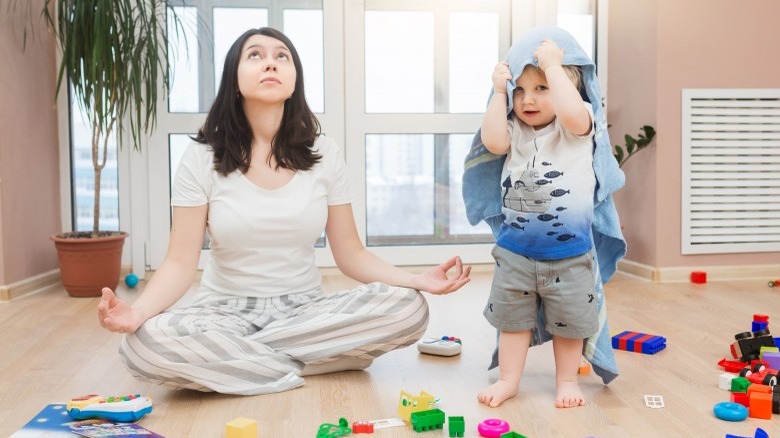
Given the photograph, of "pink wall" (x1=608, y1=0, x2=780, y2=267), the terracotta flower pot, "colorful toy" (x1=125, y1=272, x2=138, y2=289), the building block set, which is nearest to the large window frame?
"colorful toy" (x1=125, y1=272, x2=138, y2=289)

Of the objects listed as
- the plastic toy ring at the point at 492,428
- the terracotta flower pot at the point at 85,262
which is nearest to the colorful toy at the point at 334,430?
the plastic toy ring at the point at 492,428

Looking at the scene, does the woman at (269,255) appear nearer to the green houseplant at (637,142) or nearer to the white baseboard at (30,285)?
the white baseboard at (30,285)

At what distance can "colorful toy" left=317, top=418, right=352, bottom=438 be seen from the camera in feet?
5.03

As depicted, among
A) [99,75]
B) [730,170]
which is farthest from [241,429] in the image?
[730,170]

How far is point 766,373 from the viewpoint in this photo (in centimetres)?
187

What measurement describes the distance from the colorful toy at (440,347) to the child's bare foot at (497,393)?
0.41 meters

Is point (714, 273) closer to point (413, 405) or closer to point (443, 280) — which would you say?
point (443, 280)

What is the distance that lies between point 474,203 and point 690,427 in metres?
0.69

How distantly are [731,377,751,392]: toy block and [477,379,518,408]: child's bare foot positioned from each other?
49 cm

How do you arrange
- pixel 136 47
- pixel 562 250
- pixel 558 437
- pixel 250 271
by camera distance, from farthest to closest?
pixel 136 47
pixel 250 271
pixel 562 250
pixel 558 437

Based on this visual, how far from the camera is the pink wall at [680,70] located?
353 centimetres

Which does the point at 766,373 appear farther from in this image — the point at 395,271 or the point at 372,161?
the point at 372,161

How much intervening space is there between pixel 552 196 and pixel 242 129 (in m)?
0.81

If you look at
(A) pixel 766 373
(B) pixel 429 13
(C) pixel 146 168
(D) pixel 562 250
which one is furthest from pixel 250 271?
(B) pixel 429 13
